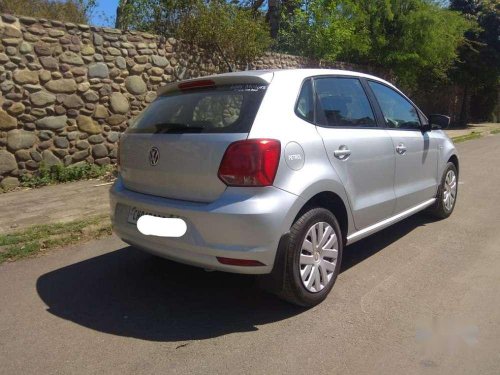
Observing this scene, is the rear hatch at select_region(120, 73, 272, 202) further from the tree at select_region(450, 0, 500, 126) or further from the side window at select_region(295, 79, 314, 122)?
the tree at select_region(450, 0, 500, 126)

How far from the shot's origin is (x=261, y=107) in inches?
135

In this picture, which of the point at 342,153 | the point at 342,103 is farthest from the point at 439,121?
the point at 342,153

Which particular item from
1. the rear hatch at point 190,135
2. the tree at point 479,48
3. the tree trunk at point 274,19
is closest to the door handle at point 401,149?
the rear hatch at point 190,135

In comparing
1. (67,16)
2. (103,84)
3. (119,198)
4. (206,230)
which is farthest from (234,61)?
(206,230)

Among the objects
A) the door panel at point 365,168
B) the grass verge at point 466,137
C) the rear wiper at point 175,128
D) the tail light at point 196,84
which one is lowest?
the grass verge at point 466,137

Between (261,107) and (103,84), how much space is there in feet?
18.6

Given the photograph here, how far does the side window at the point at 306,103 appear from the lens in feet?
12.0

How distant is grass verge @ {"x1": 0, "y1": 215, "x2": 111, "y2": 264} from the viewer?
15.8 ft

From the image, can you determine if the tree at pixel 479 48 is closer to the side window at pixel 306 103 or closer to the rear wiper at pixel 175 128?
the side window at pixel 306 103

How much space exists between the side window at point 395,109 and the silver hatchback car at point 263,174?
0.25m

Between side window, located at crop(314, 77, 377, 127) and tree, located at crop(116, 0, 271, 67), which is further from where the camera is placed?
tree, located at crop(116, 0, 271, 67)

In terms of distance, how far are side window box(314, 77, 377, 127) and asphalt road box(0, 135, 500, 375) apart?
51.2 inches

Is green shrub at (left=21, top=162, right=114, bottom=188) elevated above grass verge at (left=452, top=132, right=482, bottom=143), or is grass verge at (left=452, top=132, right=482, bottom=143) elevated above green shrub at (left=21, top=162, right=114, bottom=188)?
grass verge at (left=452, top=132, right=482, bottom=143)

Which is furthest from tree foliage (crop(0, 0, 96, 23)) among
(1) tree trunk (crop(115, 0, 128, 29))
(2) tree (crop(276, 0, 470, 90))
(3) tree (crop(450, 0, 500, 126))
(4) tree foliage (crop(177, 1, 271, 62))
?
(3) tree (crop(450, 0, 500, 126))
